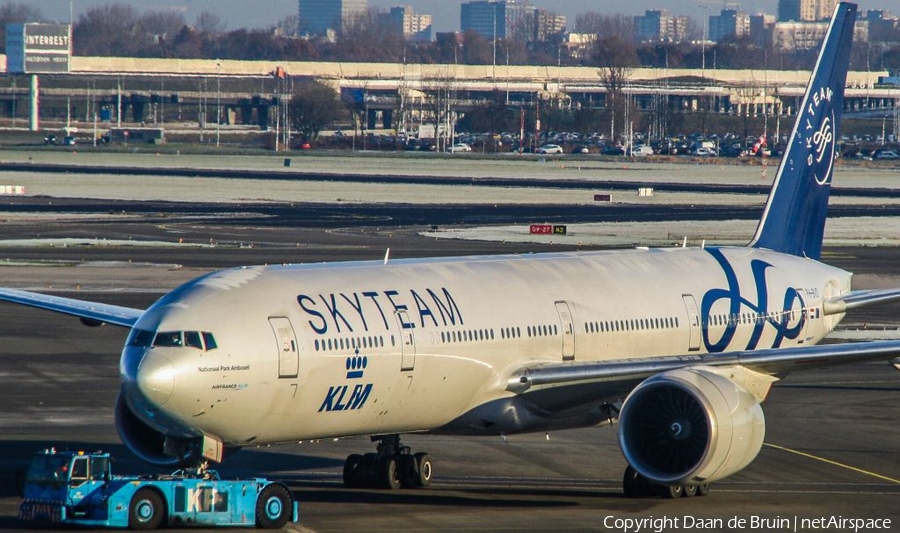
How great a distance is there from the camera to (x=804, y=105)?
42438 millimetres

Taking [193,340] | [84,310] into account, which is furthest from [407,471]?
[84,310]

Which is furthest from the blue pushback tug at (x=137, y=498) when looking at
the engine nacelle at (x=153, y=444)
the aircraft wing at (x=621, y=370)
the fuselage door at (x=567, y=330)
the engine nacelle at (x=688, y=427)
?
the fuselage door at (x=567, y=330)

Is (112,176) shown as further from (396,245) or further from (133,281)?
(133,281)

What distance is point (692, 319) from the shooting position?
117 feet

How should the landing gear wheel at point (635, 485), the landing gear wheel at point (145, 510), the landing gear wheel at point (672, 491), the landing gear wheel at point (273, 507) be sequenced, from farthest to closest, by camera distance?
the landing gear wheel at point (672, 491)
the landing gear wheel at point (635, 485)
the landing gear wheel at point (273, 507)
the landing gear wheel at point (145, 510)

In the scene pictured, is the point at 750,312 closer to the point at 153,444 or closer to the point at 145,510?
the point at 153,444

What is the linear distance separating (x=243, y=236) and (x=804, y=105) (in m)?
57.7

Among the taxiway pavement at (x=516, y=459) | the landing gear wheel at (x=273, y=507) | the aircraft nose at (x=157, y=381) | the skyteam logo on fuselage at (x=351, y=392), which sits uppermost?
the aircraft nose at (x=157, y=381)

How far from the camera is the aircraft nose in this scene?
25781 millimetres

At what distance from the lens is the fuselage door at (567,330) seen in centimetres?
3250

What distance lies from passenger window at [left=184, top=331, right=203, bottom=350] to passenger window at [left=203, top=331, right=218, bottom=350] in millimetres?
104

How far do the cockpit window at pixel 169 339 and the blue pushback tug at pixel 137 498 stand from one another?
233 cm

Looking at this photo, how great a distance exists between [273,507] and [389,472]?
515 centimetres

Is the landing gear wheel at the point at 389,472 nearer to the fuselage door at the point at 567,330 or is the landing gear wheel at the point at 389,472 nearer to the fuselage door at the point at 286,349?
the fuselage door at the point at 567,330
